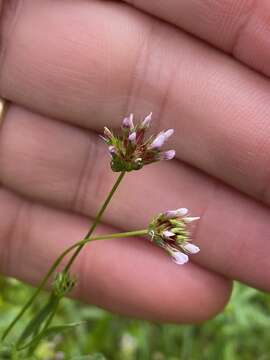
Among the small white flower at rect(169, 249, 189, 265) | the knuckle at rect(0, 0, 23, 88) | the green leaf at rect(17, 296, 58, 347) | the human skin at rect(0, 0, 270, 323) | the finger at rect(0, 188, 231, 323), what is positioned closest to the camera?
the small white flower at rect(169, 249, 189, 265)

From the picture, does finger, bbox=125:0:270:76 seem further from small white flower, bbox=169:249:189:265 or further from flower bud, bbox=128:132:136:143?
small white flower, bbox=169:249:189:265

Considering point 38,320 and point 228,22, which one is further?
point 228,22

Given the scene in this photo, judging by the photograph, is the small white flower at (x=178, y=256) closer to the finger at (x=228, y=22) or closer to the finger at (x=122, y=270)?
the finger at (x=228, y=22)

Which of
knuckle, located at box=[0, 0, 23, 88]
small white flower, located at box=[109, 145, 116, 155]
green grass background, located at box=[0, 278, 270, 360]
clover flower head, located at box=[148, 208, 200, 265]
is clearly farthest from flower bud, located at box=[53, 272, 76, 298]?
green grass background, located at box=[0, 278, 270, 360]

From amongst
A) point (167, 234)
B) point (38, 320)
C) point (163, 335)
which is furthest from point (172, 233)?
point (163, 335)

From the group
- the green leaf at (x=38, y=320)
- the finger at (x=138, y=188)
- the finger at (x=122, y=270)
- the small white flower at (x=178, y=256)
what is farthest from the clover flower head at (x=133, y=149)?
the finger at (x=122, y=270)

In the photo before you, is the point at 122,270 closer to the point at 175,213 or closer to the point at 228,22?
the point at 175,213

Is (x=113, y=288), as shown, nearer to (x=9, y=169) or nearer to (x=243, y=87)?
(x=9, y=169)
